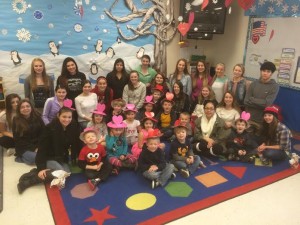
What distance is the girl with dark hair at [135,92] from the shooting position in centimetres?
359

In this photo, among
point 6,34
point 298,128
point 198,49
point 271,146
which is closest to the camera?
point 271,146

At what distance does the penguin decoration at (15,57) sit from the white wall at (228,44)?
8.12 feet

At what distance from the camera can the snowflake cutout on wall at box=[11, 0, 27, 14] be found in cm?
341

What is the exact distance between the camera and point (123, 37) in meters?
4.23

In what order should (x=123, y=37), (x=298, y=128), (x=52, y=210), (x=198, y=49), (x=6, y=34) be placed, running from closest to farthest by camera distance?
(x=52, y=210) < (x=6, y=34) < (x=298, y=128) < (x=123, y=37) < (x=198, y=49)

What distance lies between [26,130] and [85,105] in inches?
28.9

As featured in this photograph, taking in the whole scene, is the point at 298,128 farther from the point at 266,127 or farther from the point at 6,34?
the point at 6,34

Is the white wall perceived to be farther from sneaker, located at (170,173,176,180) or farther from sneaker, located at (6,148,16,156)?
sneaker, located at (6,148,16,156)

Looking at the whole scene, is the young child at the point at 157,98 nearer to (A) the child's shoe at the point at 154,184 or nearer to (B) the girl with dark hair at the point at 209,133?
(B) the girl with dark hair at the point at 209,133

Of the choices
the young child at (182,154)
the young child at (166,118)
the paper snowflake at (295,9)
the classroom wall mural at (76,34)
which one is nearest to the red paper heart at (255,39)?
the paper snowflake at (295,9)

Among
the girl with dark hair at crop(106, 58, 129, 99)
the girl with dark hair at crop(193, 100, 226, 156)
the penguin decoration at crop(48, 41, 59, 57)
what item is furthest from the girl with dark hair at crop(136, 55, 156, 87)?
the penguin decoration at crop(48, 41, 59, 57)

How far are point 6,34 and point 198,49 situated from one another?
3.32m

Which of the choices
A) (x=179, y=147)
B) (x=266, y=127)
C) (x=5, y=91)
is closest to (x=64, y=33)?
(x=5, y=91)

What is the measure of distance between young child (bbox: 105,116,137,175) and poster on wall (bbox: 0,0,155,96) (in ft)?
5.84
